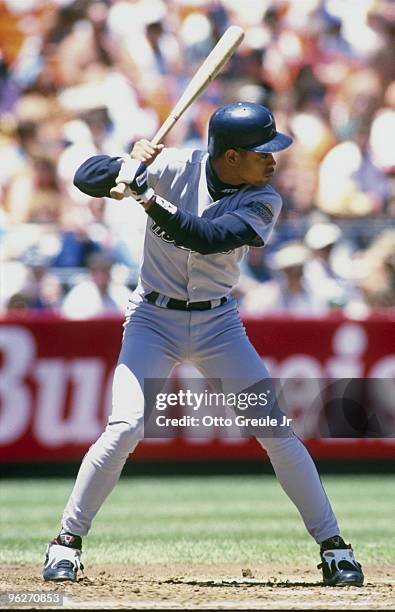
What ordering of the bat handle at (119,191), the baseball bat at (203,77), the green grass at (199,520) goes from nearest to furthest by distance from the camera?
the bat handle at (119,191) → the baseball bat at (203,77) → the green grass at (199,520)

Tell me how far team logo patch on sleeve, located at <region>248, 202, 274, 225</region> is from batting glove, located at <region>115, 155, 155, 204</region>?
1.52ft

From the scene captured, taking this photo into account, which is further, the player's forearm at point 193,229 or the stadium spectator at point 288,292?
the stadium spectator at point 288,292

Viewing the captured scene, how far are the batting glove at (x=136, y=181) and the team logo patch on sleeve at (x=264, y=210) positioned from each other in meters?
0.46

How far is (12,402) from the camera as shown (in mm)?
A: 9641

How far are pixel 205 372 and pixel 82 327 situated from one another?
4.82m

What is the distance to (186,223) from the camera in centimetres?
471

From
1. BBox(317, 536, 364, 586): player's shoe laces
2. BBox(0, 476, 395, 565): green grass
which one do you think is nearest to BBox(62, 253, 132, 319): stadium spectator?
BBox(0, 476, 395, 565): green grass

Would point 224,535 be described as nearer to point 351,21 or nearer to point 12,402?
point 12,402

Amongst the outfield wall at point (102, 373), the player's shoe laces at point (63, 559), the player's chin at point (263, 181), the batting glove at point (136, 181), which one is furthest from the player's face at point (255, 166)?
the outfield wall at point (102, 373)

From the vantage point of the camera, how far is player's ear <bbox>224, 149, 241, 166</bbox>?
505 centimetres

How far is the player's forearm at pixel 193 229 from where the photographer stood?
4707mm

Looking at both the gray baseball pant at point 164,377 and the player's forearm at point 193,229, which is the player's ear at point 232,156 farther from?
the gray baseball pant at point 164,377

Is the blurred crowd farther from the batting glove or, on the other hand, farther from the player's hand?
the batting glove

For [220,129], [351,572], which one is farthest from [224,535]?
[220,129]
